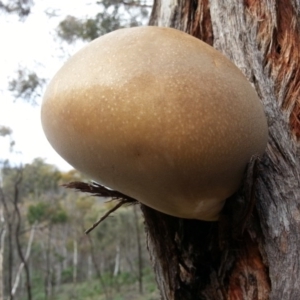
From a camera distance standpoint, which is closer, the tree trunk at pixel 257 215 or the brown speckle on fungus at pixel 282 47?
the tree trunk at pixel 257 215

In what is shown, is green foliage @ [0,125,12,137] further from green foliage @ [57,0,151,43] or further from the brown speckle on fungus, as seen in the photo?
the brown speckle on fungus

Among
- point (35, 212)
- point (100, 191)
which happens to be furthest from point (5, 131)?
point (100, 191)

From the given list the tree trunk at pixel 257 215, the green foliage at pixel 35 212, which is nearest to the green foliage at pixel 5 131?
the green foliage at pixel 35 212

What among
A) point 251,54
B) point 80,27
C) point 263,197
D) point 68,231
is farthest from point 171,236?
point 68,231

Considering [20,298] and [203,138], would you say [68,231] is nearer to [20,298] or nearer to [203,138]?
[20,298]

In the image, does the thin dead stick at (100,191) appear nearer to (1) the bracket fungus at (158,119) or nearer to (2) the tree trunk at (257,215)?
(2) the tree trunk at (257,215)

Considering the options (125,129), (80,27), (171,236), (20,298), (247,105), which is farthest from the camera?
(20,298)

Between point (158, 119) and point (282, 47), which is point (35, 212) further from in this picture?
point (158, 119)
